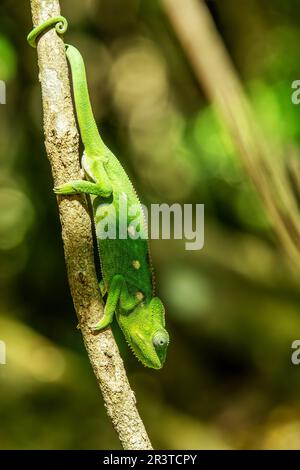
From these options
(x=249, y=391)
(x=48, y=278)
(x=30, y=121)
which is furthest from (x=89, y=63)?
(x=249, y=391)

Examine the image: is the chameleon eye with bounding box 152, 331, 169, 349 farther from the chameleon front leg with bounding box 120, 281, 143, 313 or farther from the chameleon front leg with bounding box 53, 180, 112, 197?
the chameleon front leg with bounding box 53, 180, 112, 197

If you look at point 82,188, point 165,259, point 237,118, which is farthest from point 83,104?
point 165,259

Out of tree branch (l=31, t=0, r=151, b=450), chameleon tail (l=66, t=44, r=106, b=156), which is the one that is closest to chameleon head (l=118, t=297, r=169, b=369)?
tree branch (l=31, t=0, r=151, b=450)

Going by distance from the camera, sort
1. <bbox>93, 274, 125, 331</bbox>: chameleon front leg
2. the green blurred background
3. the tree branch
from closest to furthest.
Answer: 1. the tree branch
2. <bbox>93, 274, 125, 331</bbox>: chameleon front leg
3. the green blurred background

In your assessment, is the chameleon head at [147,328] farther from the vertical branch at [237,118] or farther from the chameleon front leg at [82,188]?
the vertical branch at [237,118]

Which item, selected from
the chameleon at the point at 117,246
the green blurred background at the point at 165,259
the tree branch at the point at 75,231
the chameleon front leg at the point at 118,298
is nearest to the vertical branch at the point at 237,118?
the chameleon at the point at 117,246
